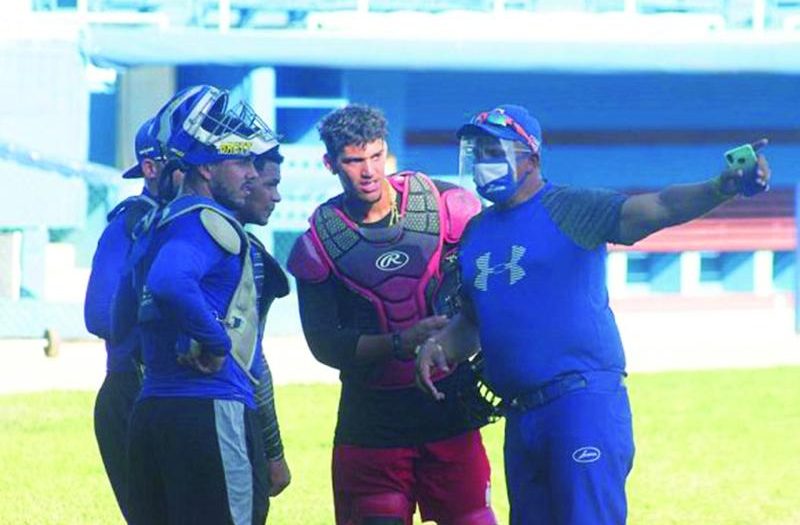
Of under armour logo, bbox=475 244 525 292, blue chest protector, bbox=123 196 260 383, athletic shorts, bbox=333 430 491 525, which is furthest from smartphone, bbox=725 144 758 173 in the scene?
athletic shorts, bbox=333 430 491 525

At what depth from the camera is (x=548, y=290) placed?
22.4 feet

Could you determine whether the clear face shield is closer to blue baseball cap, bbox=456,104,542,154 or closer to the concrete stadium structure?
blue baseball cap, bbox=456,104,542,154

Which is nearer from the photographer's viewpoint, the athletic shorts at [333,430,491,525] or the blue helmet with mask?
the blue helmet with mask

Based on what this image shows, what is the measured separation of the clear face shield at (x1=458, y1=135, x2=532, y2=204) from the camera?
273 inches

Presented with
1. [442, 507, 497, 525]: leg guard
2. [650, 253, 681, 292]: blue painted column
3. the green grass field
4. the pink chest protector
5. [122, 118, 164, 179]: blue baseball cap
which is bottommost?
[650, 253, 681, 292]: blue painted column

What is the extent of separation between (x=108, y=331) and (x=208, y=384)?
1.45m

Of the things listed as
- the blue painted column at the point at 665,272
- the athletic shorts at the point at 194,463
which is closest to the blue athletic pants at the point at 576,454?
the athletic shorts at the point at 194,463

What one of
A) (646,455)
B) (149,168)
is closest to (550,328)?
(149,168)

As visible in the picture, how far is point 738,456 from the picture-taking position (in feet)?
45.6

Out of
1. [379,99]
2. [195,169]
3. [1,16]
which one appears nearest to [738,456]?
[195,169]

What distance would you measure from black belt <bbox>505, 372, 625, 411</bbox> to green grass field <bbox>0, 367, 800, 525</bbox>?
452cm

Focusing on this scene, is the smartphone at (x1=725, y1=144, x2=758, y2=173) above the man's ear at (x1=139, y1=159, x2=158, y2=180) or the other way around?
above

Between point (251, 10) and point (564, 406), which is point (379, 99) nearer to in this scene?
point (251, 10)

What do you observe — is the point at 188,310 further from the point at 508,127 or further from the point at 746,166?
the point at 746,166
